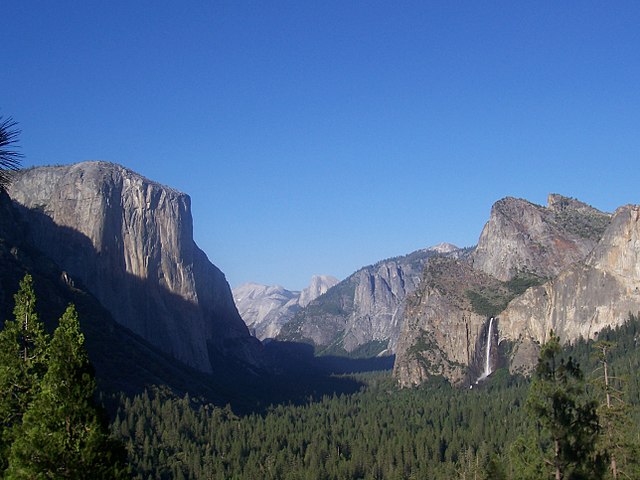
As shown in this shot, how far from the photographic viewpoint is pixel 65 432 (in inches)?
1147

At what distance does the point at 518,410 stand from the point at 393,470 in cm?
5503

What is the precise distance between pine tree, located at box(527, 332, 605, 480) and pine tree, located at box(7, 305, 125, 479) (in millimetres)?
20407

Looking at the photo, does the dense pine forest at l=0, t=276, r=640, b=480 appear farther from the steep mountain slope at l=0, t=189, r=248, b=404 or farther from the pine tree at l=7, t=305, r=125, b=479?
the steep mountain slope at l=0, t=189, r=248, b=404

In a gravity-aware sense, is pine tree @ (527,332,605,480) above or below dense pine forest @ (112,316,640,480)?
above

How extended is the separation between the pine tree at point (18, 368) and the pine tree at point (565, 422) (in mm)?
23815

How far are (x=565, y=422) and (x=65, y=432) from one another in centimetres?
2337

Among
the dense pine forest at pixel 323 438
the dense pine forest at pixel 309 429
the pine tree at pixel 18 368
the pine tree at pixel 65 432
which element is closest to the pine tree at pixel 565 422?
the dense pine forest at pixel 309 429

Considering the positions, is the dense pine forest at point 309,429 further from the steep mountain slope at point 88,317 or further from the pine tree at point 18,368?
the steep mountain slope at point 88,317

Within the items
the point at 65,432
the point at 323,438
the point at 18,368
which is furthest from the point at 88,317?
the point at 65,432

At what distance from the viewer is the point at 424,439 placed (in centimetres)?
A: 13888

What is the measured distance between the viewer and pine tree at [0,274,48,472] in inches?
1267

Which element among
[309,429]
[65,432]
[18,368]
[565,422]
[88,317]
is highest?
[88,317]

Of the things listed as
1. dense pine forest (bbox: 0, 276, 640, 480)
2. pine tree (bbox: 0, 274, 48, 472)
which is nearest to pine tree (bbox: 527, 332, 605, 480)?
dense pine forest (bbox: 0, 276, 640, 480)

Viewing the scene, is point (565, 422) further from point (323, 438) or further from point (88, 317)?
point (88, 317)
